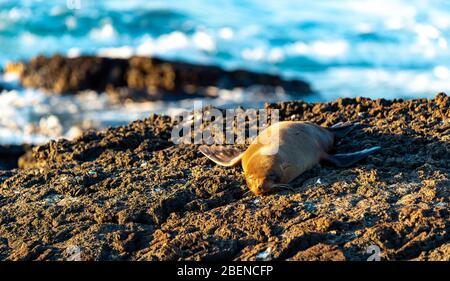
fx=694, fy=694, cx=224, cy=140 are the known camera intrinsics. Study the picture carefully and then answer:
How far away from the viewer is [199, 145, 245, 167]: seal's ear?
520 centimetres

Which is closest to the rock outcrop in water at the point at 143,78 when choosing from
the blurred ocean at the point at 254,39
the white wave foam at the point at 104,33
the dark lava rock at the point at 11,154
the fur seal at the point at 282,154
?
the blurred ocean at the point at 254,39

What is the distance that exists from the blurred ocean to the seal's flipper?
8545 millimetres

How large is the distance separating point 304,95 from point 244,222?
12531mm

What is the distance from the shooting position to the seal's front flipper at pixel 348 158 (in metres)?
5.00

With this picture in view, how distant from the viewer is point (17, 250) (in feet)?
13.9

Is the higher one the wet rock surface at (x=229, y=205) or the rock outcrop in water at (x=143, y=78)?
the rock outcrop in water at (x=143, y=78)

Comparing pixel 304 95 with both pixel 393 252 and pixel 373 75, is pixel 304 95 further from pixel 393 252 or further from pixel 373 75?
pixel 393 252

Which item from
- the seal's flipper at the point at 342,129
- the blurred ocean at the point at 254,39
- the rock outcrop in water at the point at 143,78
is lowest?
the seal's flipper at the point at 342,129

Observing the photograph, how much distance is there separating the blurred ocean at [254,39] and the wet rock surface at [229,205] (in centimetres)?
864

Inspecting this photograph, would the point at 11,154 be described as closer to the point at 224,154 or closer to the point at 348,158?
the point at 224,154

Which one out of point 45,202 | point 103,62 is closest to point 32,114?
point 103,62

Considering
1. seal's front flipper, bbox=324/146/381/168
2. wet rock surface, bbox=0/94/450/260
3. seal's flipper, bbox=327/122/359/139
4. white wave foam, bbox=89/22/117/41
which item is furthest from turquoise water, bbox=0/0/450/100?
seal's front flipper, bbox=324/146/381/168

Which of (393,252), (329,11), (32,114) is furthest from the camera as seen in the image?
(329,11)

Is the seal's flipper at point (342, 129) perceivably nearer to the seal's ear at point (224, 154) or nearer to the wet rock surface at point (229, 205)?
the wet rock surface at point (229, 205)
